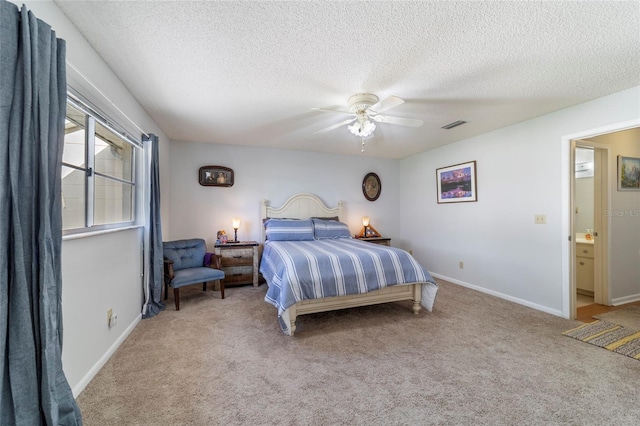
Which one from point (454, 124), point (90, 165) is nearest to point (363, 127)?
point (454, 124)

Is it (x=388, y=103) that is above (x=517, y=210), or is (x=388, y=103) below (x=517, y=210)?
above

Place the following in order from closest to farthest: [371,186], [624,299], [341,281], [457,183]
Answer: [341,281], [624,299], [457,183], [371,186]

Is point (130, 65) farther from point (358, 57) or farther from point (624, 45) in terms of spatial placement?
point (624, 45)

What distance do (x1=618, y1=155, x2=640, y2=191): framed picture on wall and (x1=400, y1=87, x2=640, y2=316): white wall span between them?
1.27 meters

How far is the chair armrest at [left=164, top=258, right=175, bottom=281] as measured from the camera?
3.20 meters

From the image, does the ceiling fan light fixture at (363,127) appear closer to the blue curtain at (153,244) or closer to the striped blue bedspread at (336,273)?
the striped blue bedspread at (336,273)

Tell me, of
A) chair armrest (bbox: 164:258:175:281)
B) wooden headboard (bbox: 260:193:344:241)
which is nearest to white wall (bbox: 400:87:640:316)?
wooden headboard (bbox: 260:193:344:241)

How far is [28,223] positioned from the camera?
3.93 ft

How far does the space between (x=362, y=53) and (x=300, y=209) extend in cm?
328

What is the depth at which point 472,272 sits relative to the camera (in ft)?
13.6

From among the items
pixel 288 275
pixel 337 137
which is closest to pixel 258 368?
pixel 288 275

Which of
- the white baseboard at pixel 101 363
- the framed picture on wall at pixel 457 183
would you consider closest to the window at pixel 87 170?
the white baseboard at pixel 101 363

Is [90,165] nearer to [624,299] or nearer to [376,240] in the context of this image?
[376,240]

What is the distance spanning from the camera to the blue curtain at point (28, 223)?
1114 mm
